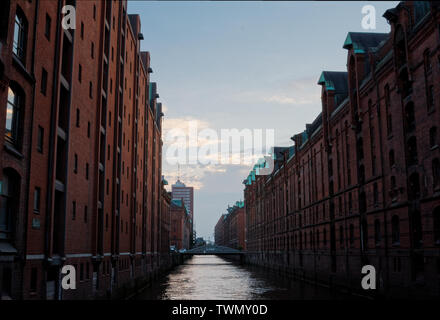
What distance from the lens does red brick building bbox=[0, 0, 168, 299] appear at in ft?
58.0

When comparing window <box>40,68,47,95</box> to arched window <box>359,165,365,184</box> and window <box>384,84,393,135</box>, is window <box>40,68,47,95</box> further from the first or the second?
arched window <box>359,165,365,184</box>

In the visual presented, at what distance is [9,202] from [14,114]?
3.39m

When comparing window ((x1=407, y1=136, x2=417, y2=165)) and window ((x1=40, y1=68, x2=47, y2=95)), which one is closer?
window ((x1=40, y1=68, x2=47, y2=95))

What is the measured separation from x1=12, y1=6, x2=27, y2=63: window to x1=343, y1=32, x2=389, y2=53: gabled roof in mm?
28619

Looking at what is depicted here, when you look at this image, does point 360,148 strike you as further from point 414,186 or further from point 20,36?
point 20,36

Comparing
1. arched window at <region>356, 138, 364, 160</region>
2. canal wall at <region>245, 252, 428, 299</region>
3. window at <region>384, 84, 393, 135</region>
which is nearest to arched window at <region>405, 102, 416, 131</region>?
window at <region>384, 84, 393, 135</region>

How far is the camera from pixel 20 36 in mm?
18562

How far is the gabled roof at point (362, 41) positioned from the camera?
39562 mm

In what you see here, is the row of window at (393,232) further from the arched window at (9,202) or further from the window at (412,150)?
the arched window at (9,202)

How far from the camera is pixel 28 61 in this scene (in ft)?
61.7

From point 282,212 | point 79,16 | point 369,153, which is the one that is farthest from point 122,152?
point 282,212

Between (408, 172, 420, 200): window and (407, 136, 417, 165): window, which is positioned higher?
(407, 136, 417, 165): window

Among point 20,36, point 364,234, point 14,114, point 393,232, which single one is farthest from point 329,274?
point 20,36

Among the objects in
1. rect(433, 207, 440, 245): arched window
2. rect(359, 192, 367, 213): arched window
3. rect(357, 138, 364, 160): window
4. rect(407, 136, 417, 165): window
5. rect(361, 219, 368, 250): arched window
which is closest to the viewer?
rect(433, 207, 440, 245): arched window
